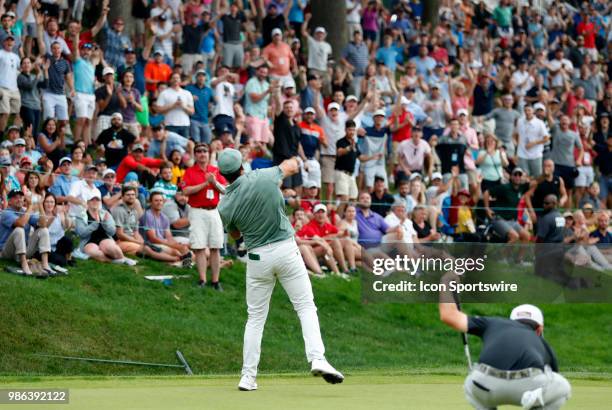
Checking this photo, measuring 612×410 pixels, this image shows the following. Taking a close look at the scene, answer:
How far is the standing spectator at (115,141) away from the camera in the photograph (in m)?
22.6

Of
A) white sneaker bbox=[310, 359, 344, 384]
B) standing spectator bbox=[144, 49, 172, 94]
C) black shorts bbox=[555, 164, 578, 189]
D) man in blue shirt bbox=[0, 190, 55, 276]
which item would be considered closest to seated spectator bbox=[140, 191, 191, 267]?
man in blue shirt bbox=[0, 190, 55, 276]

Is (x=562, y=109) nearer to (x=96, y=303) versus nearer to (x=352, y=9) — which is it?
(x=352, y=9)

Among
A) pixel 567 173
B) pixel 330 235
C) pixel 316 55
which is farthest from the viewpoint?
pixel 316 55

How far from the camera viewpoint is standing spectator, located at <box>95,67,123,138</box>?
77.2ft

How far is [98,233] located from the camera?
20750 millimetres

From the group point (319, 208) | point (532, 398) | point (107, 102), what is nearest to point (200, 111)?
point (107, 102)

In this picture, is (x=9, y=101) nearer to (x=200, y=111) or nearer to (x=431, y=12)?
(x=200, y=111)

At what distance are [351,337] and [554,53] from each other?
665 inches

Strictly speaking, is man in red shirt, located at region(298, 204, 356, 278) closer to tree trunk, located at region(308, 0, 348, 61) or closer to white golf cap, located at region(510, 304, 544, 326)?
tree trunk, located at region(308, 0, 348, 61)

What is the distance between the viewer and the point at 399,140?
2777 cm

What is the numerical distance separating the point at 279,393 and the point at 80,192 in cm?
882

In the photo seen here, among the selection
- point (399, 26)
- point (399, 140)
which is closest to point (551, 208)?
point (399, 140)

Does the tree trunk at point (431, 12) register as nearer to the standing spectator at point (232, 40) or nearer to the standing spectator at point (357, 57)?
the standing spectator at point (357, 57)

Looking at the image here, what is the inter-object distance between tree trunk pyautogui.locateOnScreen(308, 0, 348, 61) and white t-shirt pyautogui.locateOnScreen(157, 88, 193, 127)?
7.95 m
